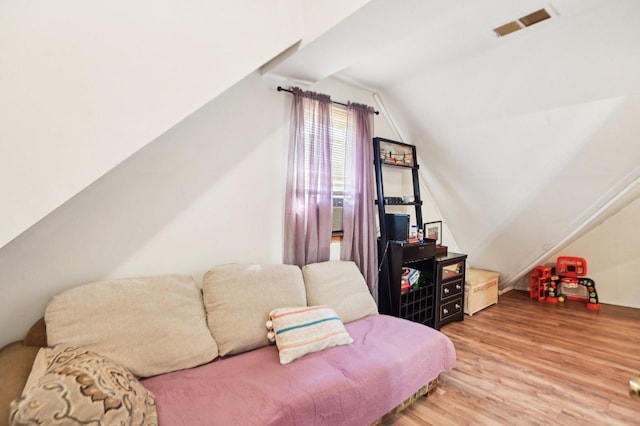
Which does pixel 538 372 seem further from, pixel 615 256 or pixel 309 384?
pixel 615 256

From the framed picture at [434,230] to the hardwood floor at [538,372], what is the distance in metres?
0.96

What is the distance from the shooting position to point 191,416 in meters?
1.18

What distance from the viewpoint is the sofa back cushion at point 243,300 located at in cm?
175

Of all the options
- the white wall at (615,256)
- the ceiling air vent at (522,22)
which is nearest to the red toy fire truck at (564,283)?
the white wall at (615,256)

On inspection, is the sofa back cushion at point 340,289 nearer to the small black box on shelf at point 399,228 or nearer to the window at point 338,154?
the window at point 338,154

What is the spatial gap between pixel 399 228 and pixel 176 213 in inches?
74.0

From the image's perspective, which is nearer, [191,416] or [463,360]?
[191,416]

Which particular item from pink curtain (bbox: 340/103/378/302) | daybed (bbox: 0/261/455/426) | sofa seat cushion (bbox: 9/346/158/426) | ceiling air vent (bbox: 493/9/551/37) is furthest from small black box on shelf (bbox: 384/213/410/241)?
sofa seat cushion (bbox: 9/346/158/426)

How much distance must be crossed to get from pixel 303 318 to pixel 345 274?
2.13ft

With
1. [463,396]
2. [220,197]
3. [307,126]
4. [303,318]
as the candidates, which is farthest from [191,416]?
[307,126]

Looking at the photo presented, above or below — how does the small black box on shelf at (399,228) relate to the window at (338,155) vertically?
below

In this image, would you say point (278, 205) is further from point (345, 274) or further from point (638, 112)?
point (638, 112)

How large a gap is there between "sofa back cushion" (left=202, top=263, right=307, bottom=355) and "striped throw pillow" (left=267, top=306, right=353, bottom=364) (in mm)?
87

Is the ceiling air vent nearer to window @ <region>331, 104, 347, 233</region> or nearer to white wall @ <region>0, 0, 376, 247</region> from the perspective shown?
white wall @ <region>0, 0, 376, 247</region>
